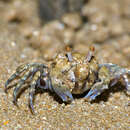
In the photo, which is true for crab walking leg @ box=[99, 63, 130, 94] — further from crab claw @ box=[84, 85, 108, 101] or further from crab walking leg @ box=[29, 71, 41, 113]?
crab walking leg @ box=[29, 71, 41, 113]

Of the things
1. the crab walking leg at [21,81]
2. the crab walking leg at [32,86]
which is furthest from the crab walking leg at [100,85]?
the crab walking leg at [21,81]

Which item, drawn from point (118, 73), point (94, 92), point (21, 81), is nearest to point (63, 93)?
point (94, 92)

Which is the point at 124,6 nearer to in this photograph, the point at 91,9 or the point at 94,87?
the point at 91,9

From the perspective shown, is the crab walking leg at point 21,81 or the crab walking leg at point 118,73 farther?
the crab walking leg at point 118,73

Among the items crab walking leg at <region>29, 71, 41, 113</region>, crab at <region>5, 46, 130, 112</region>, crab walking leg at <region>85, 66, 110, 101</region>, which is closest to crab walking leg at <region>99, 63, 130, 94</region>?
crab at <region>5, 46, 130, 112</region>

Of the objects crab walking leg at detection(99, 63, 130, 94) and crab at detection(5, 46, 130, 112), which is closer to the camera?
crab at detection(5, 46, 130, 112)

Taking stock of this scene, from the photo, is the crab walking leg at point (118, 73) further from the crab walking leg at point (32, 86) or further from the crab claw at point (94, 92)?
the crab walking leg at point (32, 86)

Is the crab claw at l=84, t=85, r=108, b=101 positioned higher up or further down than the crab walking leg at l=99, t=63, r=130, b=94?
further down

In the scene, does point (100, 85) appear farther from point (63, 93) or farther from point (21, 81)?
point (21, 81)

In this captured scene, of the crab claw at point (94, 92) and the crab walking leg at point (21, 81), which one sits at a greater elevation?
the crab walking leg at point (21, 81)

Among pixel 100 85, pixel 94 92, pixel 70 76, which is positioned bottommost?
pixel 94 92
